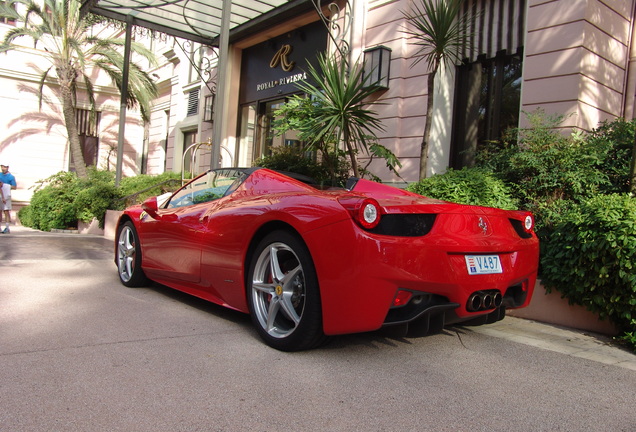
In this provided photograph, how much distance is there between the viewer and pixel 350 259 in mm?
2764

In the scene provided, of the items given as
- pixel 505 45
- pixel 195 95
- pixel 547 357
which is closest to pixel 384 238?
pixel 547 357

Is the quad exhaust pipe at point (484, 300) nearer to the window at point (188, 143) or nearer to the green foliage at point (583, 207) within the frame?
the green foliage at point (583, 207)

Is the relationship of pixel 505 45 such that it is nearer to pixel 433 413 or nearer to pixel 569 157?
pixel 569 157

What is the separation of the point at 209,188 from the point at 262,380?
2197mm

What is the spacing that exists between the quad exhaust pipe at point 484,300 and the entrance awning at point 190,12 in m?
9.29

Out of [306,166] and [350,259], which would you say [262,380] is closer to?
[350,259]

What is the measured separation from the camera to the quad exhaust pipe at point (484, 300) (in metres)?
2.94

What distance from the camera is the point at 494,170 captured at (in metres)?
6.11

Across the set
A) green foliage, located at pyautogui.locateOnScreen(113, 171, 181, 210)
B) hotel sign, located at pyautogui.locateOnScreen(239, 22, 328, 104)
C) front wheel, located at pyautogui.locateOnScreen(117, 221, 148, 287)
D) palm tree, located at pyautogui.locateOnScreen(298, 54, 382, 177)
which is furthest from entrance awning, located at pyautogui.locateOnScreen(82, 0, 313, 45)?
front wheel, located at pyautogui.locateOnScreen(117, 221, 148, 287)

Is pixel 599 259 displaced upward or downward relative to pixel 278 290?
upward

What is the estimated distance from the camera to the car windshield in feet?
13.9

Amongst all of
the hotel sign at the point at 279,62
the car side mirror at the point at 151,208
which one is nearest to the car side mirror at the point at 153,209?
the car side mirror at the point at 151,208

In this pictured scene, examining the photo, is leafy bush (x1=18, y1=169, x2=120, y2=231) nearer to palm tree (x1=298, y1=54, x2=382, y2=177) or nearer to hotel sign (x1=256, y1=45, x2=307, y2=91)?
hotel sign (x1=256, y1=45, x2=307, y2=91)

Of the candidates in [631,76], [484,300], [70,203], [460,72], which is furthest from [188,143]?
[484,300]
